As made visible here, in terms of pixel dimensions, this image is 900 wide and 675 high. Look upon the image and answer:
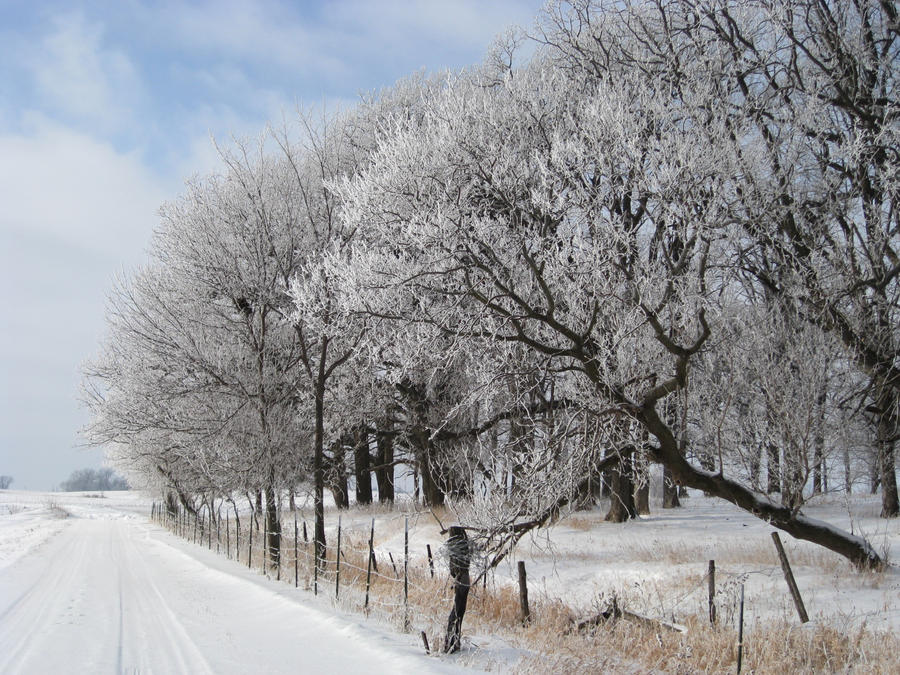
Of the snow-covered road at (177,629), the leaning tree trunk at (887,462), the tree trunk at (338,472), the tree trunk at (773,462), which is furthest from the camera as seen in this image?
the tree trunk at (338,472)

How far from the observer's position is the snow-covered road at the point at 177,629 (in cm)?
780

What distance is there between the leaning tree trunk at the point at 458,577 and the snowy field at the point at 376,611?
261 millimetres

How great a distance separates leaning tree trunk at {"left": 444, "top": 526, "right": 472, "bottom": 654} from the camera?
8.17 meters

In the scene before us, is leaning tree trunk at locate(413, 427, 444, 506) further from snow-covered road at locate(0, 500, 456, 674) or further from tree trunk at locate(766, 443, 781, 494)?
tree trunk at locate(766, 443, 781, 494)

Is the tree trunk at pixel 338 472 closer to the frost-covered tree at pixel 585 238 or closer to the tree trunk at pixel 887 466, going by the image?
the frost-covered tree at pixel 585 238

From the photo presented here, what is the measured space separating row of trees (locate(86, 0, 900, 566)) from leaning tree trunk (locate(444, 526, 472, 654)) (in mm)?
395

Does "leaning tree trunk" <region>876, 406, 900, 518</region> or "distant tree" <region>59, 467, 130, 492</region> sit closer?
"leaning tree trunk" <region>876, 406, 900, 518</region>

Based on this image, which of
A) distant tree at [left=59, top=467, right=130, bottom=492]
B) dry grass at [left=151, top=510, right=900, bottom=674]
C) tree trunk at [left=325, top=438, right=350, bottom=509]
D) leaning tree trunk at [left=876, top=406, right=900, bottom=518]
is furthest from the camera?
distant tree at [left=59, top=467, right=130, bottom=492]

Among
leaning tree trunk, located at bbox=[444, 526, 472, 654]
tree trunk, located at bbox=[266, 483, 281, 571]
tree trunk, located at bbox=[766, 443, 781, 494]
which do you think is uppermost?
tree trunk, located at bbox=[766, 443, 781, 494]

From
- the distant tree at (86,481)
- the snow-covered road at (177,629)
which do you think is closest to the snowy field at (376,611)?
the snow-covered road at (177,629)

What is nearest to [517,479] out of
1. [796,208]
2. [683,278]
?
[683,278]

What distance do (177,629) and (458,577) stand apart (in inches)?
176

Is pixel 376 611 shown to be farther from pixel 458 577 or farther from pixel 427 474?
pixel 427 474

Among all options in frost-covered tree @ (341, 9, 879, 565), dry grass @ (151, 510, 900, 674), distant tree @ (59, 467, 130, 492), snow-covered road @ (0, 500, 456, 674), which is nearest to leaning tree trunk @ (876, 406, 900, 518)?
dry grass @ (151, 510, 900, 674)
